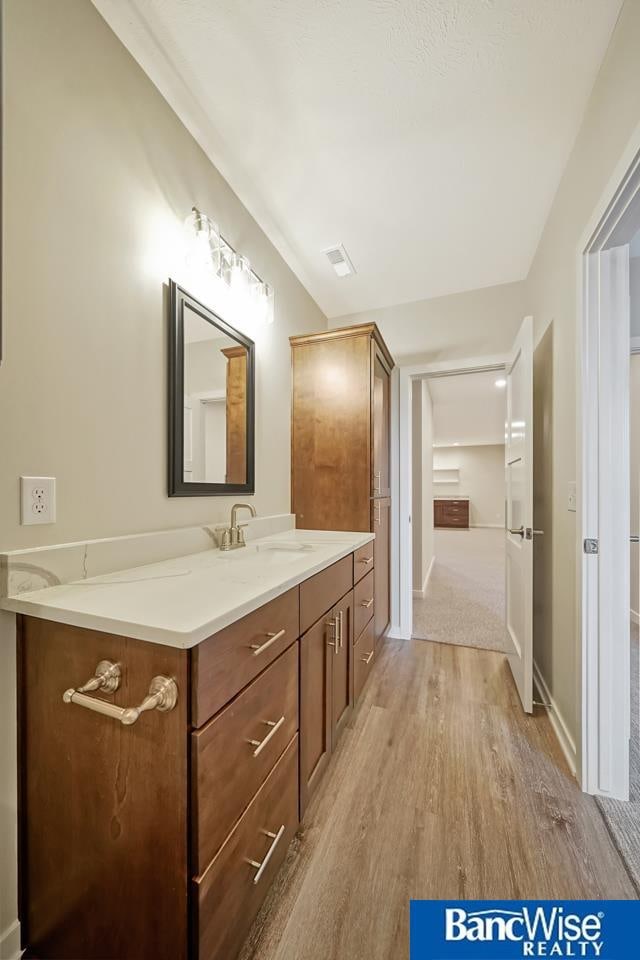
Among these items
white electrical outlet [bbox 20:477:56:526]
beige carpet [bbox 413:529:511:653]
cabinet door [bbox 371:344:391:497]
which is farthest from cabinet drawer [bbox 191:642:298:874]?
beige carpet [bbox 413:529:511:653]

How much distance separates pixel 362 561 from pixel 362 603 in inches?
8.6

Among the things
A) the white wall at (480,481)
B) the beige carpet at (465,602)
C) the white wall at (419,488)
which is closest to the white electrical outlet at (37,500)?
the beige carpet at (465,602)

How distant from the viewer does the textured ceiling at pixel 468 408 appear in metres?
5.00

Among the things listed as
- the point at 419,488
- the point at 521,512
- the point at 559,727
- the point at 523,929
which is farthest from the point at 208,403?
the point at 419,488

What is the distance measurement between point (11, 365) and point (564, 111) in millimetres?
2112

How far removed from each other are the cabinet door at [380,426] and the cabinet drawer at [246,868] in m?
1.47

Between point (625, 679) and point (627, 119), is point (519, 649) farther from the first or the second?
point (627, 119)

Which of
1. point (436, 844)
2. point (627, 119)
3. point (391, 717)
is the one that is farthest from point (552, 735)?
point (627, 119)

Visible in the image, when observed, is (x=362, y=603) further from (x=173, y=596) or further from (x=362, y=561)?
(x=173, y=596)

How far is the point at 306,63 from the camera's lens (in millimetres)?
1262

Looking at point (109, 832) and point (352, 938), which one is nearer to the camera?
point (109, 832)

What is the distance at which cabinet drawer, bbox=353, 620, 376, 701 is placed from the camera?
175 cm

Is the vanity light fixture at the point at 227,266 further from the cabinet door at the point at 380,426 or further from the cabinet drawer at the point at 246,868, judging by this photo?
the cabinet drawer at the point at 246,868

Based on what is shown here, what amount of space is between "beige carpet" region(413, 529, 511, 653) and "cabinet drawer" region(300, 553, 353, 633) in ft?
4.85
